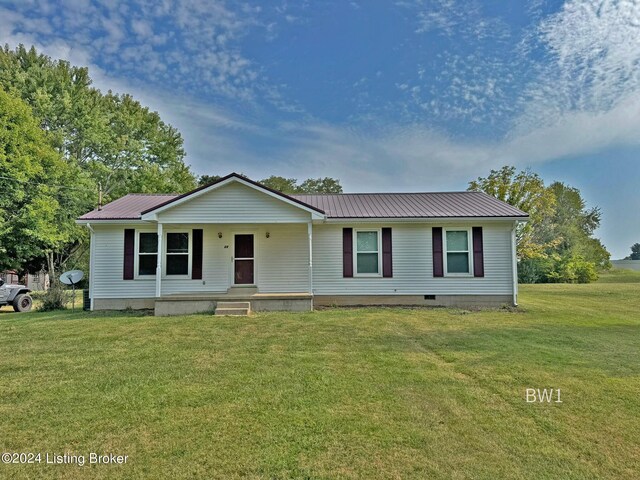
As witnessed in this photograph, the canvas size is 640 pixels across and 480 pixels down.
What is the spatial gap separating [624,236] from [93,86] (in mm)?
55357

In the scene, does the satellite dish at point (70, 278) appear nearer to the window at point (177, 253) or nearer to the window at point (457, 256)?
the window at point (177, 253)

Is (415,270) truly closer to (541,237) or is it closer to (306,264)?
(306,264)

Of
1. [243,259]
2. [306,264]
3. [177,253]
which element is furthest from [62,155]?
[306,264]

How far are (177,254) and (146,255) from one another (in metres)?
0.98

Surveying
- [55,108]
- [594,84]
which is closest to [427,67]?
[594,84]

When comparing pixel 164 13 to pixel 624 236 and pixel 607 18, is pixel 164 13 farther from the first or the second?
pixel 624 236

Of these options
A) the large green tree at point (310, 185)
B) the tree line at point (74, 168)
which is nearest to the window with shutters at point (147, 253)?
the tree line at point (74, 168)

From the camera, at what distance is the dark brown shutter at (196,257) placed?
12.2 metres

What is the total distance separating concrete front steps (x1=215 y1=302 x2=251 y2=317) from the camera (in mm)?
10281

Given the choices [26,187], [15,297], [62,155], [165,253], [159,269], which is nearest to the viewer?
[159,269]

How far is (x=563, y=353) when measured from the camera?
248 inches

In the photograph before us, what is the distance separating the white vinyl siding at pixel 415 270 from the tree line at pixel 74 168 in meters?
12.1

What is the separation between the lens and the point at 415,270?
12.3 metres

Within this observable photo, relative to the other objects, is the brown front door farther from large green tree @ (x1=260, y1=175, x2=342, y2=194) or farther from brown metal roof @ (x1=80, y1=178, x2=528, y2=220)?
large green tree @ (x1=260, y1=175, x2=342, y2=194)
